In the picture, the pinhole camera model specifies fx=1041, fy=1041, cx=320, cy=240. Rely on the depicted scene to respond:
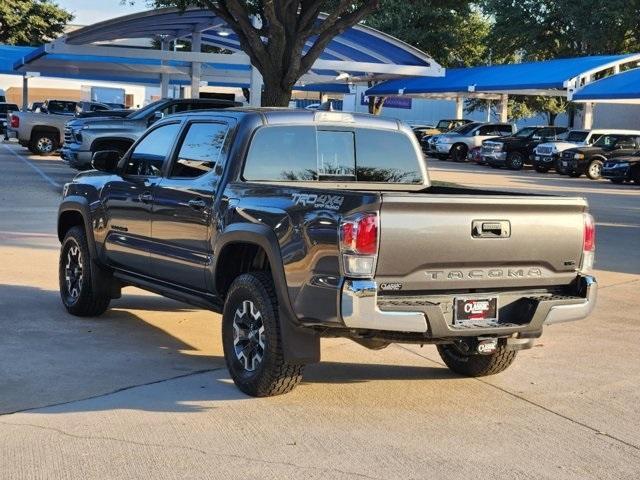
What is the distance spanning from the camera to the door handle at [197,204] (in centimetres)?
727

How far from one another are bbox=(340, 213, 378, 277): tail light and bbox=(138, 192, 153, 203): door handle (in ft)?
8.53

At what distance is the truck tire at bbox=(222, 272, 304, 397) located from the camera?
20.9 ft

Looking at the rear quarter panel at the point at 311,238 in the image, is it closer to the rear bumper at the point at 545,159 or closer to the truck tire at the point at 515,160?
the rear bumper at the point at 545,159

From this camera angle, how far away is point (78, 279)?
356 inches

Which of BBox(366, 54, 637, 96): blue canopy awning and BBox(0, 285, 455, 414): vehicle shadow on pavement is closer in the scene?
BBox(0, 285, 455, 414): vehicle shadow on pavement

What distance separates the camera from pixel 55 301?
9711 millimetres

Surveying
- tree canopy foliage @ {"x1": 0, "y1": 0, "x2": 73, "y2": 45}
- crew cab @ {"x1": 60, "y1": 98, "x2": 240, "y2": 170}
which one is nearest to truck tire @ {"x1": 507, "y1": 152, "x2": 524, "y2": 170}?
crew cab @ {"x1": 60, "y1": 98, "x2": 240, "y2": 170}

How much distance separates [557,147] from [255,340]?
32667mm

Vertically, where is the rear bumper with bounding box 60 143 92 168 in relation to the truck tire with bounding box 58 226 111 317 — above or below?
above

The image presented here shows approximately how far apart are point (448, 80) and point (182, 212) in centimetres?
4041

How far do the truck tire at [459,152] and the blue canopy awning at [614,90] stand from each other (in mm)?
8470

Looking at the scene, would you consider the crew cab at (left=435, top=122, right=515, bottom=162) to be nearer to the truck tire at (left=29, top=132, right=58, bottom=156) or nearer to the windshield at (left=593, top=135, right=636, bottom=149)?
the windshield at (left=593, top=135, right=636, bottom=149)

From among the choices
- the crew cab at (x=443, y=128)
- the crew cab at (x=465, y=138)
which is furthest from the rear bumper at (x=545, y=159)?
the crew cab at (x=443, y=128)

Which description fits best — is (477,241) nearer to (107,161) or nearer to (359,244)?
(359,244)
